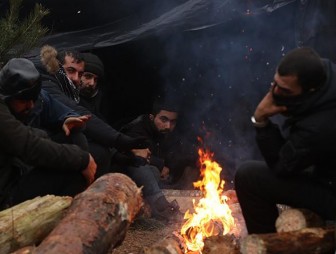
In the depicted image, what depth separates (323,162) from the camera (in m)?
3.21

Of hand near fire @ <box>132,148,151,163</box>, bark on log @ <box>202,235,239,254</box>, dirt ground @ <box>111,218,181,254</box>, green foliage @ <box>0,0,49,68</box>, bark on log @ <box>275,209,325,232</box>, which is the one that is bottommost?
dirt ground @ <box>111,218,181,254</box>

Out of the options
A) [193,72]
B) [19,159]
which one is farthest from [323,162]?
[193,72]

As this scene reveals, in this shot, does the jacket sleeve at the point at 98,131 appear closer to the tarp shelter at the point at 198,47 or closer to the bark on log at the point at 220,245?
the tarp shelter at the point at 198,47

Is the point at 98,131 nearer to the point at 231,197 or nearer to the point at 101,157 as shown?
the point at 101,157

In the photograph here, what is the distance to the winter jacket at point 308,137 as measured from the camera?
119 inches

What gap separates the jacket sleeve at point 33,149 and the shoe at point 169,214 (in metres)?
1.55

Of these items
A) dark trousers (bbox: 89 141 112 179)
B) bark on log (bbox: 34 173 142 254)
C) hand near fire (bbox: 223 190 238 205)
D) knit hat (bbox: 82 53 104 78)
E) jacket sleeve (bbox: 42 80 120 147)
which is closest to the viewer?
bark on log (bbox: 34 173 142 254)

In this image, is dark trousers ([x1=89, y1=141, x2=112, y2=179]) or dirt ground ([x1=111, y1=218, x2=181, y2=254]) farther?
dark trousers ([x1=89, y1=141, x2=112, y2=179])

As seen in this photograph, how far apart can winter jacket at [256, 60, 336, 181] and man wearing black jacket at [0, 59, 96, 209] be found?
1.54m

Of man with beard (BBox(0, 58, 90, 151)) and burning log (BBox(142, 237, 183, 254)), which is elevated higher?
man with beard (BBox(0, 58, 90, 151))

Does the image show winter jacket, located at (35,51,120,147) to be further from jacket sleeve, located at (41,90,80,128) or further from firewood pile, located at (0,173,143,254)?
firewood pile, located at (0,173,143,254)

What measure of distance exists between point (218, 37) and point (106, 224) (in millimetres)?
3948

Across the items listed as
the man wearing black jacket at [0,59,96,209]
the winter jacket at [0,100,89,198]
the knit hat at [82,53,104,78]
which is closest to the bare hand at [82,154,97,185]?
the man wearing black jacket at [0,59,96,209]

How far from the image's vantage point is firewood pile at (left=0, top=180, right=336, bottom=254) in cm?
298
